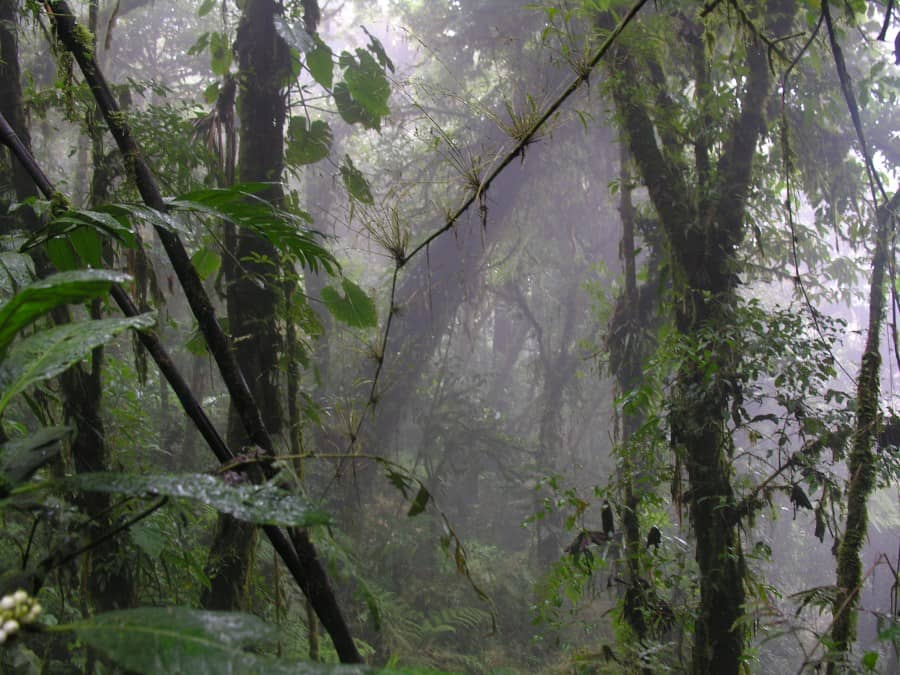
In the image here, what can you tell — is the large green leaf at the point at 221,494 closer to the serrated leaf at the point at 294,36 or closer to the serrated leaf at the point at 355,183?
the serrated leaf at the point at 355,183

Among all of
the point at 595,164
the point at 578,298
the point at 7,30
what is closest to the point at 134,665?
the point at 7,30

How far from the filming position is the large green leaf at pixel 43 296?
468mm

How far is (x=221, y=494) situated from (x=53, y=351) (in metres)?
0.20

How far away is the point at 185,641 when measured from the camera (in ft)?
1.20

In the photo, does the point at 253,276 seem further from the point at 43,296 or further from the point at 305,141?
the point at 43,296

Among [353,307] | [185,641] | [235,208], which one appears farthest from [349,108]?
[185,641]

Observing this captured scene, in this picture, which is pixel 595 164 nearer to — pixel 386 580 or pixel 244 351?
pixel 386 580

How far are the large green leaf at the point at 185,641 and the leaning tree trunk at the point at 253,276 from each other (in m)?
1.11

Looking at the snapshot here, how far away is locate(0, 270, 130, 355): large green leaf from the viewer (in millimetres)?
468

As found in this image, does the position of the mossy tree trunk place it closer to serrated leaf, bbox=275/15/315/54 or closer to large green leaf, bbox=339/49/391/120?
large green leaf, bbox=339/49/391/120

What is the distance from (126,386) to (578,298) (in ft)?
26.1

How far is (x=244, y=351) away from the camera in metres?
1.90

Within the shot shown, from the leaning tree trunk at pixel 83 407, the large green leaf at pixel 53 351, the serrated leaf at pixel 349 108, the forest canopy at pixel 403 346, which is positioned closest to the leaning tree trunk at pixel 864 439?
the forest canopy at pixel 403 346

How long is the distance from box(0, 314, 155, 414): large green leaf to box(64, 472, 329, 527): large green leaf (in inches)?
3.4
